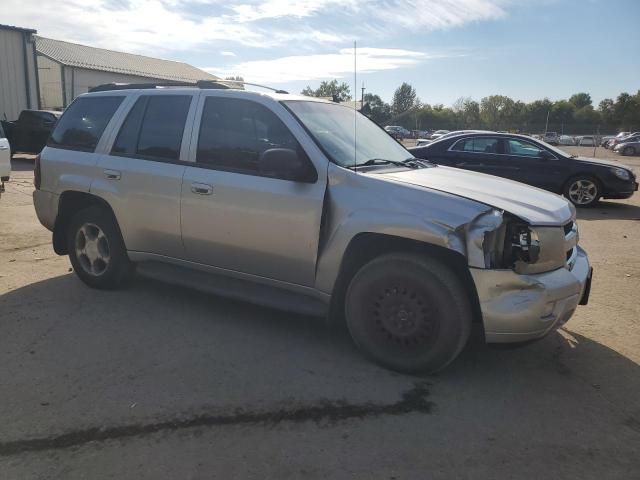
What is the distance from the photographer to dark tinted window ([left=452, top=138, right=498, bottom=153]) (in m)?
11.2

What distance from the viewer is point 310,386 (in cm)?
348

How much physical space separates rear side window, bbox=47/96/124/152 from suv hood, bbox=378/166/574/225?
2.76 meters

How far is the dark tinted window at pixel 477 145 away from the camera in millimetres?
11195

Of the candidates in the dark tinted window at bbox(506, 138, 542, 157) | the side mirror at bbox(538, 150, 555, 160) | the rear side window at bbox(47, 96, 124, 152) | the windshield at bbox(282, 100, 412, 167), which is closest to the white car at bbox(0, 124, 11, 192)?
the rear side window at bbox(47, 96, 124, 152)

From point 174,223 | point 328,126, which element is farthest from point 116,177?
point 328,126

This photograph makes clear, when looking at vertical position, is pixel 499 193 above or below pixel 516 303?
above

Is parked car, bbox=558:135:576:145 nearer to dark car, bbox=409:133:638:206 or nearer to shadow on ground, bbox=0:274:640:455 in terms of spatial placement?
dark car, bbox=409:133:638:206

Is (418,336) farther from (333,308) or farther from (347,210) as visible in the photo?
(347,210)

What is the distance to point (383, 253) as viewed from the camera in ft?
12.2

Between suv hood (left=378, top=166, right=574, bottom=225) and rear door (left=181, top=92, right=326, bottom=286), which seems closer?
suv hood (left=378, top=166, right=574, bottom=225)

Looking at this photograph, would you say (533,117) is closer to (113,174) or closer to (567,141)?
(567,141)

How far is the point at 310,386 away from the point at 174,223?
185 cm

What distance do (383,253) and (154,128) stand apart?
93.2 inches

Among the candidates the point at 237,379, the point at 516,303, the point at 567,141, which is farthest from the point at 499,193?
the point at 567,141
